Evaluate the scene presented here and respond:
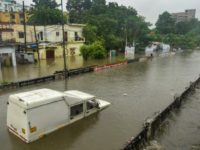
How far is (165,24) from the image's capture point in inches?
3969

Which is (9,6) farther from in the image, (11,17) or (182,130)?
(182,130)

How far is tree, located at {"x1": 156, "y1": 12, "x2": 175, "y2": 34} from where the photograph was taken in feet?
318

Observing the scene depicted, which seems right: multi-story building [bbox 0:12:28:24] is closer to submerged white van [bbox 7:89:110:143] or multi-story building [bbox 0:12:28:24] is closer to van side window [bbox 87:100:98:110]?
van side window [bbox 87:100:98:110]

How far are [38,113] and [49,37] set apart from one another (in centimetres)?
3527

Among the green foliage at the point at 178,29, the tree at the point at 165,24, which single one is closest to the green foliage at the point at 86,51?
the green foliage at the point at 178,29

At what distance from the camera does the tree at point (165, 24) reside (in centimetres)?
9700

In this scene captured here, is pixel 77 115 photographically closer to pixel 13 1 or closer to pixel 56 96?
pixel 56 96

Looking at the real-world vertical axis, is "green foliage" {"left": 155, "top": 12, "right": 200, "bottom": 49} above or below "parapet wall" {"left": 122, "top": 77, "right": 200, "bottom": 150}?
above

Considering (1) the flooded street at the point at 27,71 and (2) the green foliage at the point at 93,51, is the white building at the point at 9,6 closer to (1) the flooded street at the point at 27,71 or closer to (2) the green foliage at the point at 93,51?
(2) the green foliage at the point at 93,51

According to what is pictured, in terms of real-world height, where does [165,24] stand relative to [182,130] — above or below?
above

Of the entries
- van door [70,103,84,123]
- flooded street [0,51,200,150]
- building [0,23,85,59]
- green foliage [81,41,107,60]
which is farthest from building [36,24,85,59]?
van door [70,103,84,123]

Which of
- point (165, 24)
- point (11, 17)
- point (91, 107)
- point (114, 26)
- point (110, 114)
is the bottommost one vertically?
point (110, 114)

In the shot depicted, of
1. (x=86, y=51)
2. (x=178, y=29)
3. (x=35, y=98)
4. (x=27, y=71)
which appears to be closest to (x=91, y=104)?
(x=35, y=98)

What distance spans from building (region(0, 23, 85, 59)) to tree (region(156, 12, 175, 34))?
2581 inches
